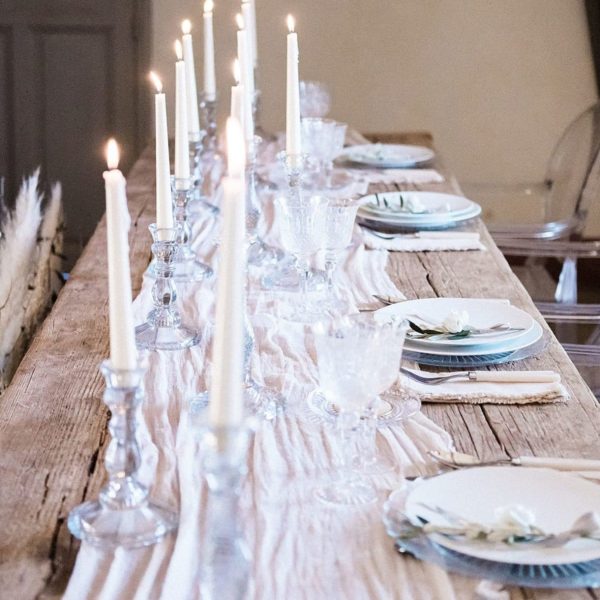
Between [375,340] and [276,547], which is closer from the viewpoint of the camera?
[276,547]

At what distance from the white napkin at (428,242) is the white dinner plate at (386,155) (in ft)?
2.59

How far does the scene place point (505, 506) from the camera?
106 centimetres

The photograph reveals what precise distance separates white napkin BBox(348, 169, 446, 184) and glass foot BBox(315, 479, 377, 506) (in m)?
1.88

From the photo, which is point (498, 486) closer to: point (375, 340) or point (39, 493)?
point (375, 340)

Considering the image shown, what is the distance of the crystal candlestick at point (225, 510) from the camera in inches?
31.8

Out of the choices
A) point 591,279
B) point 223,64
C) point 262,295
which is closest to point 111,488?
point 262,295

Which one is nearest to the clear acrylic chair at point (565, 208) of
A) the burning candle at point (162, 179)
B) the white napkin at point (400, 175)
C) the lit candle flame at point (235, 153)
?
the white napkin at point (400, 175)

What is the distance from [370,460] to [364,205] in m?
1.37

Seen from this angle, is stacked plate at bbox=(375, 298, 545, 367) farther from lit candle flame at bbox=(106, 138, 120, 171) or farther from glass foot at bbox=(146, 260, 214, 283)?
lit candle flame at bbox=(106, 138, 120, 171)

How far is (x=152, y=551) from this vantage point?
1021mm

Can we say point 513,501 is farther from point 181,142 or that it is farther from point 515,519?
point 181,142

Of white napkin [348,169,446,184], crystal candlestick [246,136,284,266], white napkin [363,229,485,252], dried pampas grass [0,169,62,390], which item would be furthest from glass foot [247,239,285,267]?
white napkin [348,169,446,184]

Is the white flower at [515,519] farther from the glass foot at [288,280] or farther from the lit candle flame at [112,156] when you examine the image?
the glass foot at [288,280]

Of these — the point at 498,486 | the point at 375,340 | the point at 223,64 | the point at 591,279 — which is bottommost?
the point at 591,279
